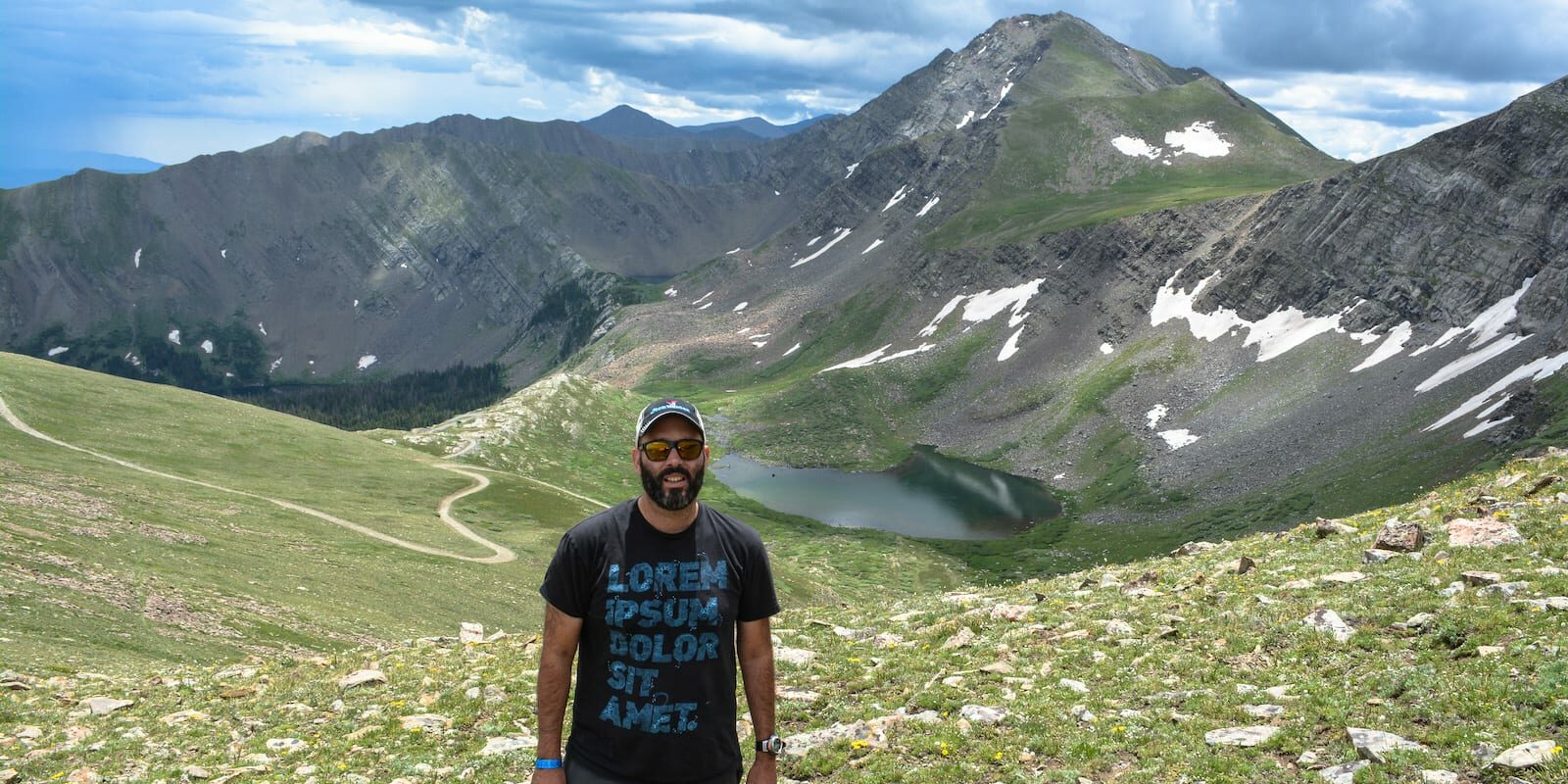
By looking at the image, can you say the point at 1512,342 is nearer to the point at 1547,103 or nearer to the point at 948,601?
the point at 1547,103

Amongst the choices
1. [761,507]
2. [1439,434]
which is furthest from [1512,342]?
[761,507]

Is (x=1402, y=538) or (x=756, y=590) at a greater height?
(x=756, y=590)

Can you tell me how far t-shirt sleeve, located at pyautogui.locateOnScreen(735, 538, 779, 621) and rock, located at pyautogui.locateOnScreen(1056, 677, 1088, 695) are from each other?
10809 mm

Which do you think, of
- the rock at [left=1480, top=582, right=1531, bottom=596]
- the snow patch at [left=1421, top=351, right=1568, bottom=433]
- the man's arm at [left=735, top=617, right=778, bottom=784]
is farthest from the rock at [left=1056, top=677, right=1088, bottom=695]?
the snow patch at [left=1421, top=351, right=1568, bottom=433]

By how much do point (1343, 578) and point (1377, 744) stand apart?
10.9 metres

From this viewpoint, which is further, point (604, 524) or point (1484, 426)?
Result: point (1484, 426)

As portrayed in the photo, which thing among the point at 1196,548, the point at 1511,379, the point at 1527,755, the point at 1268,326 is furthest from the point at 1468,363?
the point at 1527,755

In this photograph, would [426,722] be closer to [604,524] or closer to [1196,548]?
[604,524]

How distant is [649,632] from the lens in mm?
10602

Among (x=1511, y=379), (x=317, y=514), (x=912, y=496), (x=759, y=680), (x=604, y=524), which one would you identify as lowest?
(x=912, y=496)

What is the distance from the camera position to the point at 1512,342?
138 m

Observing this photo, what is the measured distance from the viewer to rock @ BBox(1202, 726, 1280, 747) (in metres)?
Answer: 16.0

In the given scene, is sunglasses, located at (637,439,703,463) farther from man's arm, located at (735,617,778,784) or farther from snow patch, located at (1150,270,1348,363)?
snow patch, located at (1150,270,1348,363)

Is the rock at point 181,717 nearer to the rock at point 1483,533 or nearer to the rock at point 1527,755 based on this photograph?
the rock at point 1527,755
